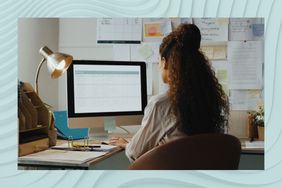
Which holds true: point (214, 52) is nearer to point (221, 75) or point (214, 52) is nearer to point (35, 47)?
point (221, 75)

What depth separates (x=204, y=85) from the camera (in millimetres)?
1483

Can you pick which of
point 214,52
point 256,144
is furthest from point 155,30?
point 256,144

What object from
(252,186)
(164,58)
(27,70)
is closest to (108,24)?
(164,58)

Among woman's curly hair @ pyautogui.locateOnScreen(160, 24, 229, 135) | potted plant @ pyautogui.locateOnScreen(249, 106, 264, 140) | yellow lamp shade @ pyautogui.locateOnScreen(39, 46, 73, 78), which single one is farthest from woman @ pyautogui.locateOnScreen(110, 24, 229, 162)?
yellow lamp shade @ pyautogui.locateOnScreen(39, 46, 73, 78)

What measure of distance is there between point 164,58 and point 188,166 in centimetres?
41

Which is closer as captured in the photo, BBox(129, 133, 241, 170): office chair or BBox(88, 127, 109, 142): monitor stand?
BBox(129, 133, 241, 170): office chair

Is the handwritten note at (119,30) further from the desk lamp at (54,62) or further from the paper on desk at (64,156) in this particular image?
the paper on desk at (64,156)

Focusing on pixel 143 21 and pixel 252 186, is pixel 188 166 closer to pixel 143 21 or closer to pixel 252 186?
pixel 252 186

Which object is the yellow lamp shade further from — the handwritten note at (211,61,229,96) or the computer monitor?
the handwritten note at (211,61,229,96)

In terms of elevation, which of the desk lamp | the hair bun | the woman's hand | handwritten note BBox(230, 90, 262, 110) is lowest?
the woman's hand

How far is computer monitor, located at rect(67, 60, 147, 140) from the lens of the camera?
5.02 ft

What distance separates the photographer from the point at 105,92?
1.52 m

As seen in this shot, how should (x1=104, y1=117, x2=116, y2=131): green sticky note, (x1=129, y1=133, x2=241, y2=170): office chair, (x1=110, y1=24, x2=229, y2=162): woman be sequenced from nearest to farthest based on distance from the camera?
(x1=129, y1=133, x2=241, y2=170): office chair
(x1=110, y1=24, x2=229, y2=162): woman
(x1=104, y1=117, x2=116, y2=131): green sticky note

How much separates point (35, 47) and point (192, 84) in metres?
0.60
